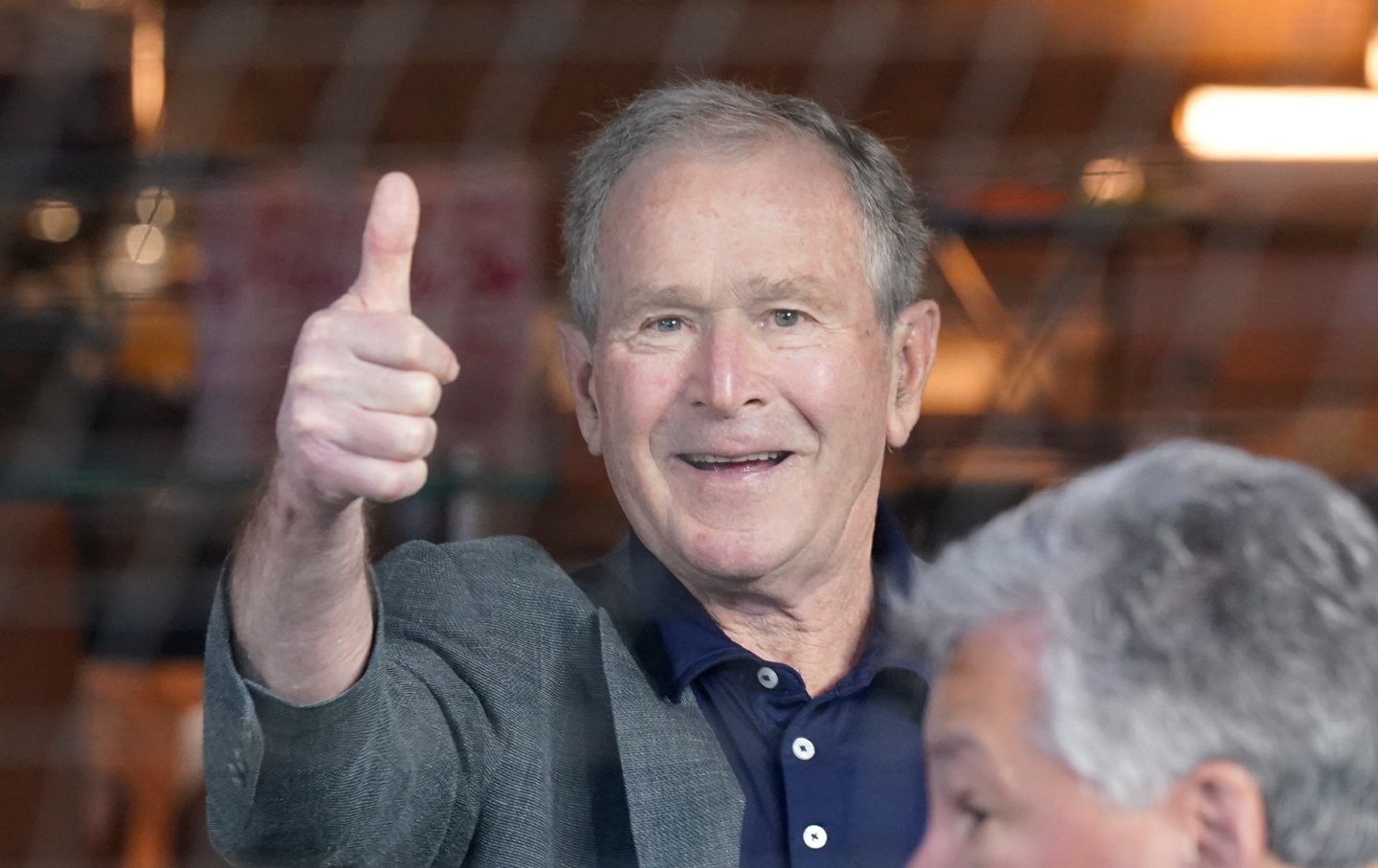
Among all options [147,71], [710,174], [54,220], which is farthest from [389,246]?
[147,71]

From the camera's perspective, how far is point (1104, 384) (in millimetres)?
4133

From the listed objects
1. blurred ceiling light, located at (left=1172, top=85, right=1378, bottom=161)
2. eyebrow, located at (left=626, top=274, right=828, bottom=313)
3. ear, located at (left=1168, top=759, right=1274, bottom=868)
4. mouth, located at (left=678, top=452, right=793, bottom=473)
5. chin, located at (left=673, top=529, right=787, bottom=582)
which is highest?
blurred ceiling light, located at (left=1172, top=85, right=1378, bottom=161)

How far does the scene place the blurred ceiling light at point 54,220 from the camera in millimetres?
3355

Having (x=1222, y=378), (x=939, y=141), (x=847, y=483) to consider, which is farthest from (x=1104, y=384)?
(x=847, y=483)

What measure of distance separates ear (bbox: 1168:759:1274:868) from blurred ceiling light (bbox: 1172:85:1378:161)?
3.42 metres

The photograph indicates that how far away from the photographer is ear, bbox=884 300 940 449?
139cm

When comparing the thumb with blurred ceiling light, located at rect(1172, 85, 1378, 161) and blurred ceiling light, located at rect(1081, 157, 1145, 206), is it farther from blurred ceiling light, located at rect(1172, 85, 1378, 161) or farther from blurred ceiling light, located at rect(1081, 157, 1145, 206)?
blurred ceiling light, located at rect(1172, 85, 1378, 161)

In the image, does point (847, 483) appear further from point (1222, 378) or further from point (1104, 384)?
point (1222, 378)

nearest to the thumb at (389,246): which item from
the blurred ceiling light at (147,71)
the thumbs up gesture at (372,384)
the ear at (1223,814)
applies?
the thumbs up gesture at (372,384)

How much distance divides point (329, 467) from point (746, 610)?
0.51m

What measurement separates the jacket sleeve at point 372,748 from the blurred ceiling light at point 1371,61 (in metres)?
4.00

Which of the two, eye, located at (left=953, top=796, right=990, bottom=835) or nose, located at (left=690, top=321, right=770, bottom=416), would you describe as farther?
nose, located at (left=690, top=321, right=770, bottom=416)

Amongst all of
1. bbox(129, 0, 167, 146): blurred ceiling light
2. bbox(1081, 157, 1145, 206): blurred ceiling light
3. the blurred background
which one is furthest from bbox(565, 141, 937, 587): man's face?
bbox(129, 0, 167, 146): blurred ceiling light

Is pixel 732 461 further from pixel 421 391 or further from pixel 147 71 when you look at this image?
pixel 147 71
